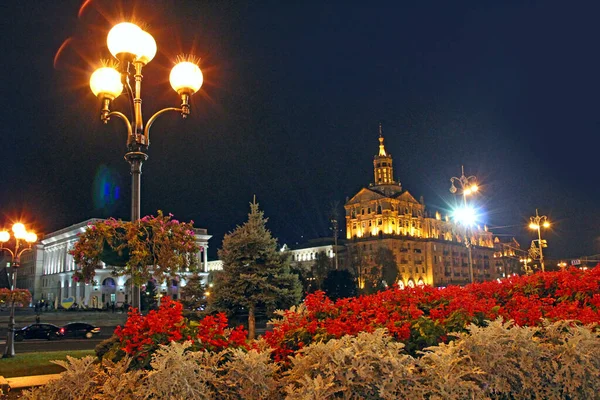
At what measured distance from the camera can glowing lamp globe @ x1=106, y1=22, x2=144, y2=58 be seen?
972 centimetres

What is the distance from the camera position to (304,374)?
566 cm

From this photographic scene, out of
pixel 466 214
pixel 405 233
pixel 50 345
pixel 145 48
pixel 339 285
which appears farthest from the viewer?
pixel 405 233

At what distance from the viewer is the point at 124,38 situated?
971cm

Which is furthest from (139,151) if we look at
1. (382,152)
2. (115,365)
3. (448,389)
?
(382,152)

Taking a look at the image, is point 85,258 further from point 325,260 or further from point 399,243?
point 399,243

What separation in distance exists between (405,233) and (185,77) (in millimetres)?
112659

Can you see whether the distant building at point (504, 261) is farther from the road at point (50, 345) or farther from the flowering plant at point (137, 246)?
the flowering plant at point (137, 246)

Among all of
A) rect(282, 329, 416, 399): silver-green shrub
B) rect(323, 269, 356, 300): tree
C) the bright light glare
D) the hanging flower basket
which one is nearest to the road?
the hanging flower basket

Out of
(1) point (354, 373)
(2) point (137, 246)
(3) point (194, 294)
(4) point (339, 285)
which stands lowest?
(1) point (354, 373)

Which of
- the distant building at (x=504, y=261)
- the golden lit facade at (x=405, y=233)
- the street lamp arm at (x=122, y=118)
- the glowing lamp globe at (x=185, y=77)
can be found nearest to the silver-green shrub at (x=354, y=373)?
the street lamp arm at (x=122, y=118)

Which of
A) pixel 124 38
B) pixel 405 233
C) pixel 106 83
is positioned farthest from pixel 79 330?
pixel 405 233

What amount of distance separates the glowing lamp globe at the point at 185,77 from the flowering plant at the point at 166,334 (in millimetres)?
5221

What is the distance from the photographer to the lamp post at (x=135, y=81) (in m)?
9.51

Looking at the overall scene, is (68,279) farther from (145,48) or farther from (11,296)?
(145,48)
